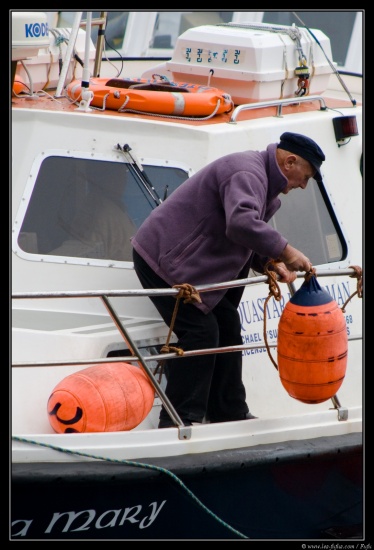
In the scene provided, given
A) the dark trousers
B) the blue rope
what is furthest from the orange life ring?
the blue rope

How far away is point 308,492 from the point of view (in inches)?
209

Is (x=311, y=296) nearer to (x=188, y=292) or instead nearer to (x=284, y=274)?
(x=284, y=274)

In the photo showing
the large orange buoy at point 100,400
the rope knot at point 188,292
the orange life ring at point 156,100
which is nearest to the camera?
the large orange buoy at point 100,400

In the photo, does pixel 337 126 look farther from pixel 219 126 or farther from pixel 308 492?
pixel 308 492

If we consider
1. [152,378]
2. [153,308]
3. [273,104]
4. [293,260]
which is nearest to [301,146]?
[293,260]

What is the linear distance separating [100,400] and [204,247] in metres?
0.94

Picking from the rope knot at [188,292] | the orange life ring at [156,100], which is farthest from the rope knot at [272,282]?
the orange life ring at [156,100]

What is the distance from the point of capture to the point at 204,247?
5.04 m

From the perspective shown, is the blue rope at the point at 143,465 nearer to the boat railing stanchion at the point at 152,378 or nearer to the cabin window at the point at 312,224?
the boat railing stanchion at the point at 152,378

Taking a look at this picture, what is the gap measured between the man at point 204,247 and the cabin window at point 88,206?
406mm

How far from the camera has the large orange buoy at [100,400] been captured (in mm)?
4699

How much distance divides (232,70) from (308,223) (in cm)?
110

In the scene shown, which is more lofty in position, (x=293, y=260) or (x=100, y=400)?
(x=293, y=260)

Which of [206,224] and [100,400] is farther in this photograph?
[206,224]
